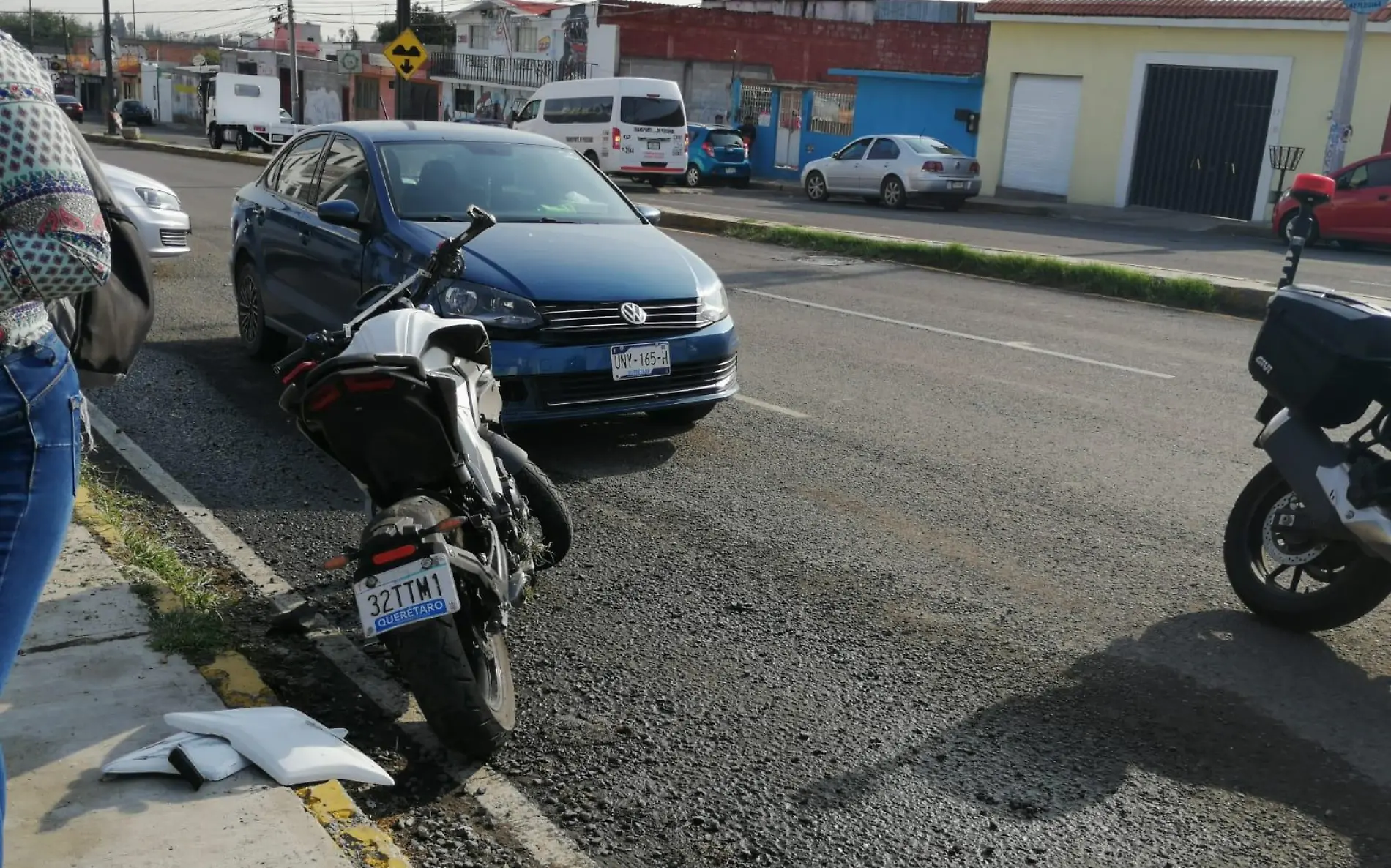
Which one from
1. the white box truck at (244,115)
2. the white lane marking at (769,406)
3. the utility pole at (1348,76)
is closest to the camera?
the white lane marking at (769,406)

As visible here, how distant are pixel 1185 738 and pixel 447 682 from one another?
7.08ft

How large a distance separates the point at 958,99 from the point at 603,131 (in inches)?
370

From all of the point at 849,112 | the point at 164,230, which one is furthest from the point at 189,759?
the point at 849,112

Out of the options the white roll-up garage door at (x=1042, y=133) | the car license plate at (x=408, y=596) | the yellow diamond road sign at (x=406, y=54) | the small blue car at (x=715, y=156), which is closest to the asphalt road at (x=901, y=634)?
the car license plate at (x=408, y=596)

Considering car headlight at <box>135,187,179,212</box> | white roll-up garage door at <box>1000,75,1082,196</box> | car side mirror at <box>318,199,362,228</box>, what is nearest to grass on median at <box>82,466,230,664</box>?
car side mirror at <box>318,199,362,228</box>

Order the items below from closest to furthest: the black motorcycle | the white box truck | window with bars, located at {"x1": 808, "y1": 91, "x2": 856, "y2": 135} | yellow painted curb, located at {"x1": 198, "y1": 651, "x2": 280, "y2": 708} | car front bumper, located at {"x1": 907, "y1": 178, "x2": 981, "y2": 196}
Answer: yellow painted curb, located at {"x1": 198, "y1": 651, "x2": 280, "y2": 708} < the black motorcycle < car front bumper, located at {"x1": 907, "y1": 178, "x2": 981, "y2": 196} < window with bars, located at {"x1": 808, "y1": 91, "x2": 856, "y2": 135} < the white box truck

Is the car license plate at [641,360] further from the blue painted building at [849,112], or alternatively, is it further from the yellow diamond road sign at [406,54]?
the blue painted building at [849,112]

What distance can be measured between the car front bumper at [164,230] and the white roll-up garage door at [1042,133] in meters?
22.0

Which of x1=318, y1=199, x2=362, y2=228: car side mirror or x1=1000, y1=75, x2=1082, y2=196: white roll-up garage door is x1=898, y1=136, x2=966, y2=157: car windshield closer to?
x1=1000, y1=75, x2=1082, y2=196: white roll-up garage door

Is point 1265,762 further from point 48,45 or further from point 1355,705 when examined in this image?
point 48,45

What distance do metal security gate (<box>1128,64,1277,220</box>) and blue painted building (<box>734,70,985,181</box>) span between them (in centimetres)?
484

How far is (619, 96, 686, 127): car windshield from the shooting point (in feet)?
97.6

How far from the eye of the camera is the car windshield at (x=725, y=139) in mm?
32750

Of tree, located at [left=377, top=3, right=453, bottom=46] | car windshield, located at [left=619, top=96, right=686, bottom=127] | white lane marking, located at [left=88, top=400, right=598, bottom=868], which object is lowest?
white lane marking, located at [left=88, top=400, right=598, bottom=868]
